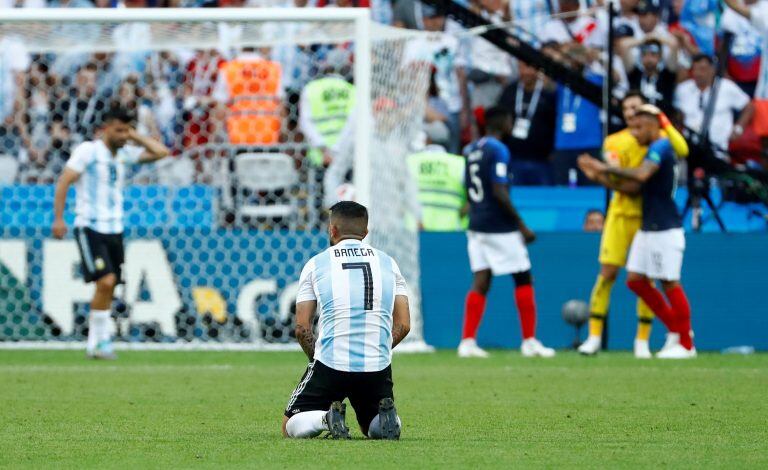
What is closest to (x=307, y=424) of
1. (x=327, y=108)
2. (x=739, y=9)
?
(x=327, y=108)

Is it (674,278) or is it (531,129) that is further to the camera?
(531,129)

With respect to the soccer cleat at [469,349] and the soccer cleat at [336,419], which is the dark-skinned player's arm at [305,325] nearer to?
the soccer cleat at [336,419]

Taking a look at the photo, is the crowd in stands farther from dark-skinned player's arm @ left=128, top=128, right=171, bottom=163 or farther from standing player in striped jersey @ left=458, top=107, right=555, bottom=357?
dark-skinned player's arm @ left=128, top=128, right=171, bottom=163

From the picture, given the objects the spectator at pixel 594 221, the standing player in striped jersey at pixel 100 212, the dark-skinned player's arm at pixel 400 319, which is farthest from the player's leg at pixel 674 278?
the dark-skinned player's arm at pixel 400 319

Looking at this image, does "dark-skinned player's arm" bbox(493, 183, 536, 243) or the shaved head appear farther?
"dark-skinned player's arm" bbox(493, 183, 536, 243)

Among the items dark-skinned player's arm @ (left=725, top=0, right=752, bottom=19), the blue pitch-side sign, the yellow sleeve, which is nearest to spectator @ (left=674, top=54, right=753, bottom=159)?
dark-skinned player's arm @ (left=725, top=0, right=752, bottom=19)

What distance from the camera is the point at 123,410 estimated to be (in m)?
8.60

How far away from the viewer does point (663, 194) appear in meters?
13.4

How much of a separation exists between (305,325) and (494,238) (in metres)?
6.92

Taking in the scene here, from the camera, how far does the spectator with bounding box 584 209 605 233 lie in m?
15.5

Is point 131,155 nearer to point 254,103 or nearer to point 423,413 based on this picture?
point 254,103

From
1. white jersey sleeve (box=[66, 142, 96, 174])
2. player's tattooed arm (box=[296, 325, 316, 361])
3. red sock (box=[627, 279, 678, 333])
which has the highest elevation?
white jersey sleeve (box=[66, 142, 96, 174])

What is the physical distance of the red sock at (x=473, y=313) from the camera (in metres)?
13.7

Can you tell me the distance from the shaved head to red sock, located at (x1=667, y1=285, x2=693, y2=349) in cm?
689
